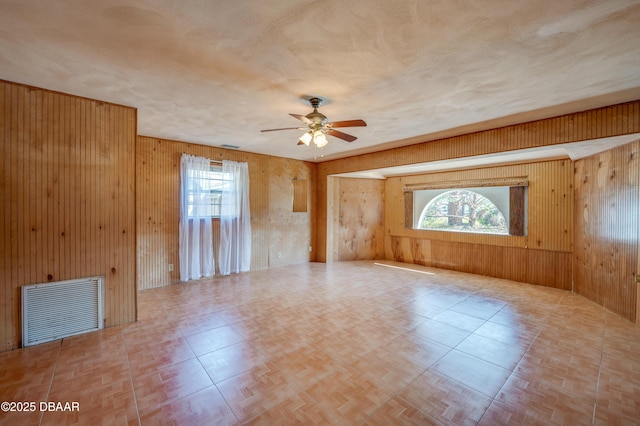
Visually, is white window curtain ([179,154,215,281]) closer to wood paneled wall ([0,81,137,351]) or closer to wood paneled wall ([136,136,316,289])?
wood paneled wall ([136,136,316,289])

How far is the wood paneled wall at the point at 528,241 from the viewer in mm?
4496

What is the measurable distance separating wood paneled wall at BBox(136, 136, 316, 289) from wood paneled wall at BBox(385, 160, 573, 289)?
3042mm

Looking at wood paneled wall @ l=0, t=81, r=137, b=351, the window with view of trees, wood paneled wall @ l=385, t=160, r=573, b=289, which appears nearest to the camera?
wood paneled wall @ l=0, t=81, r=137, b=351

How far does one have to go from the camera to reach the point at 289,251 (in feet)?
20.8

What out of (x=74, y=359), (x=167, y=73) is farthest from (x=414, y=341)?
(x=167, y=73)

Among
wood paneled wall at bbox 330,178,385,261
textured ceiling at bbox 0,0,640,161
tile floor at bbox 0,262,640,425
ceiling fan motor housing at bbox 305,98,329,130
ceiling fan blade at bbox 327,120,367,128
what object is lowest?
tile floor at bbox 0,262,640,425

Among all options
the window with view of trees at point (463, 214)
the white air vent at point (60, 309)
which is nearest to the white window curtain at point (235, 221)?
the white air vent at point (60, 309)

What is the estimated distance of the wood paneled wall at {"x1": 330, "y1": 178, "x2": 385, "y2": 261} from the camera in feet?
22.4

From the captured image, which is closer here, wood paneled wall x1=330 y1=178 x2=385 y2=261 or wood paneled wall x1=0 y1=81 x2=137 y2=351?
wood paneled wall x1=0 y1=81 x2=137 y2=351

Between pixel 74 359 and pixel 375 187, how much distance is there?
6.43 meters

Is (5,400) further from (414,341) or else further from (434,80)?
(434,80)

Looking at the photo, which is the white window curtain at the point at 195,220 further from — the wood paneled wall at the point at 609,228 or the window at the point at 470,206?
the wood paneled wall at the point at 609,228

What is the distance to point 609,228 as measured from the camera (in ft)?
11.7

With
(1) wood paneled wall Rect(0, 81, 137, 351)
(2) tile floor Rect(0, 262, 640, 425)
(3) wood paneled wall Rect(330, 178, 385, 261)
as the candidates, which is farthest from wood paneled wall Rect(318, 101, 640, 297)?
(1) wood paneled wall Rect(0, 81, 137, 351)
